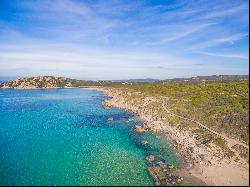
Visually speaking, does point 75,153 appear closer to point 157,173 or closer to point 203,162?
point 157,173

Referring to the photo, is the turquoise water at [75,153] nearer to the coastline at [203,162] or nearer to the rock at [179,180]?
the coastline at [203,162]

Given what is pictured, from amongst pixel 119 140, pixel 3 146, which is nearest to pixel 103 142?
pixel 119 140

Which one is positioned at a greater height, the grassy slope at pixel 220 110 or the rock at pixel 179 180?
the grassy slope at pixel 220 110

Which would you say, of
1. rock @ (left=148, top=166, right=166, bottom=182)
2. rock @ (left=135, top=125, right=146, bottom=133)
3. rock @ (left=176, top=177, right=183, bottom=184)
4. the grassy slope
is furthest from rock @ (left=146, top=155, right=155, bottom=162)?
rock @ (left=135, top=125, right=146, bottom=133)

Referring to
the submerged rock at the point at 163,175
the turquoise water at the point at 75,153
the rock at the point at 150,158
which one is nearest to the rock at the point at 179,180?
the submerged rock at the point at 163,175

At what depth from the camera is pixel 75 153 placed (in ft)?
156

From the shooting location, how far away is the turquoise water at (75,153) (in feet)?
121

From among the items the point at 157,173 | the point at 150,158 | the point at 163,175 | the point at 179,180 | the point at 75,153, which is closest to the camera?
the point at 179,180

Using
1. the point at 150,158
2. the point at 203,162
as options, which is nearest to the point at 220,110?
the point at 203,162

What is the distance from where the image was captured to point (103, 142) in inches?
2157

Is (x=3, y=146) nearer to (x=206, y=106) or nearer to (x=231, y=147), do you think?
(x=231, y=147)

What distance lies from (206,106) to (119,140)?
28.2 m

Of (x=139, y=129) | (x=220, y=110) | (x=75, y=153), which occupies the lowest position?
(x=75, y=153)

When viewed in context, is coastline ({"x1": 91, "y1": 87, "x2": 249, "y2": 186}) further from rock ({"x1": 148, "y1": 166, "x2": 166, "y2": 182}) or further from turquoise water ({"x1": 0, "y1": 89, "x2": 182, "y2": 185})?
rock ({"x1": 148, "y1": 166, "x2": 166, "y2": 182})
